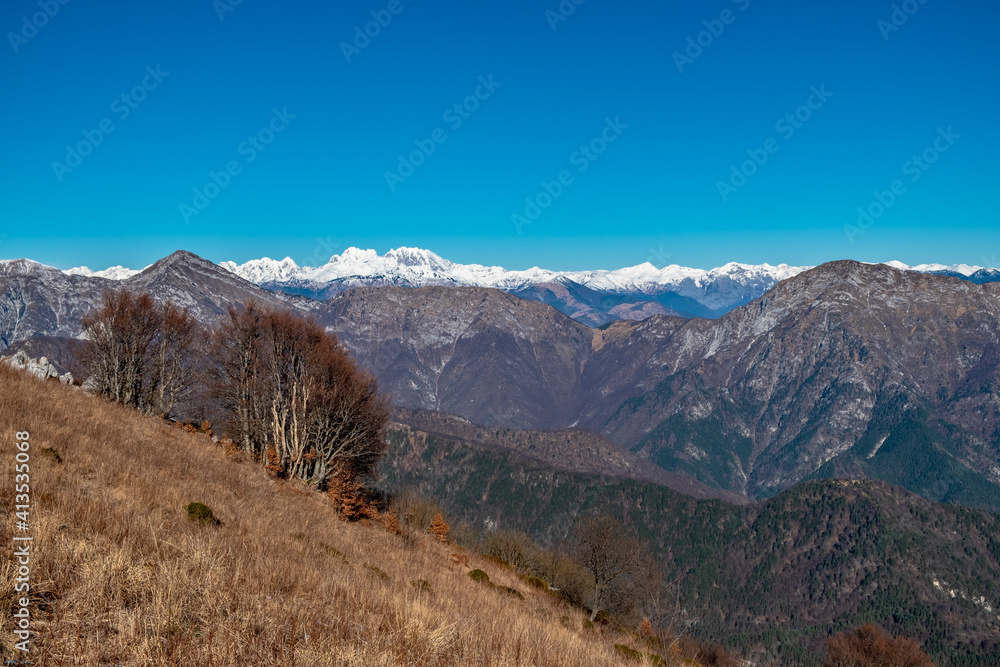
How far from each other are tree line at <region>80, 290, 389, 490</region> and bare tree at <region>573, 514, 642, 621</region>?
1040 inches

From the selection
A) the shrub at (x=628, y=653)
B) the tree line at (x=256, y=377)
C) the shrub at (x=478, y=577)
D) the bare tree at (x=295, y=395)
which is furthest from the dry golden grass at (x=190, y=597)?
the tree line at (x=256, y=377)

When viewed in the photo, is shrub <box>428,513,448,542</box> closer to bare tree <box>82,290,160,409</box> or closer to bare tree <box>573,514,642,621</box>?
bare tree <box>573,514,642,621</box>

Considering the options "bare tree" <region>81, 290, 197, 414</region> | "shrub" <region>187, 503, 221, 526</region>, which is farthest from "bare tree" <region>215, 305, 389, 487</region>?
"shrub" <region>187, 503, 221, 526</region>

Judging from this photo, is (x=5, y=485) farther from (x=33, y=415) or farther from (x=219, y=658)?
(x=33, y=415)

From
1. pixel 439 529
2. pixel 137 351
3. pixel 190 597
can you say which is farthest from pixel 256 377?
pixel 190 597

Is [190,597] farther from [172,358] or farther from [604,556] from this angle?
[604,556]

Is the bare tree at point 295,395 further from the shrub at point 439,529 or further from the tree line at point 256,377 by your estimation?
the shrub at point 439,529

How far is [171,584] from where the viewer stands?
7520mm

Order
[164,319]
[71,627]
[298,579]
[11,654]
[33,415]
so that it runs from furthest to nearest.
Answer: [164,319], [33,415], [298,579], [71,627], [11,654]

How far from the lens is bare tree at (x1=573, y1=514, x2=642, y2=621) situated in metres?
57.4

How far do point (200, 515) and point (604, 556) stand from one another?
53.2 m

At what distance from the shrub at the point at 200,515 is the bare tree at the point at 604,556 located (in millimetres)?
46853

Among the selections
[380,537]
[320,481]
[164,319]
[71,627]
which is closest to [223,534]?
[71,627]

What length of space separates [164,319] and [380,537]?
3130 centimetres
